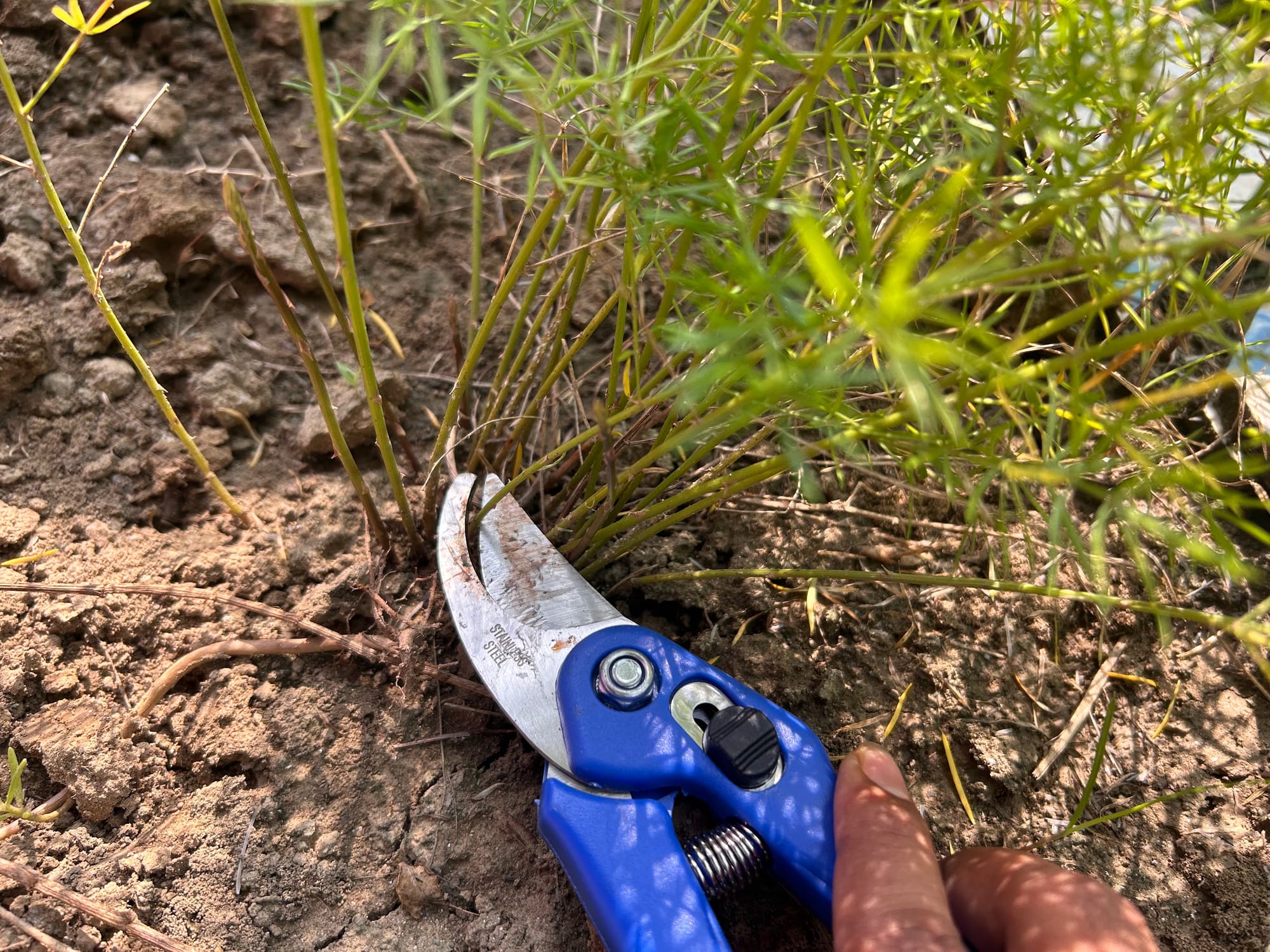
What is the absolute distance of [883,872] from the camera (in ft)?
3.09

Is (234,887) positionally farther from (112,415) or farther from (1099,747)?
(1099,747)

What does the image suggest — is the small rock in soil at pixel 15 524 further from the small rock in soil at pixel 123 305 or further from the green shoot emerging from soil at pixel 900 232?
the green shoot emerging from soil at pixel 900 232

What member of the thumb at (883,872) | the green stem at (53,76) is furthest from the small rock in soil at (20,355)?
the thumb at (883,872)

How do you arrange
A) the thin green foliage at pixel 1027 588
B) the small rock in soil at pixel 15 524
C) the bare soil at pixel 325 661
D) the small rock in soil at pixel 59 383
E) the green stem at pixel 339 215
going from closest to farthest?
the green stem at pixel 339 215, the thin green foliage at pixel 1027 588, the bare soil at pixel 325 661, the small rock in soil at pixel 15 524, the small rock in soil at pixel 59 383

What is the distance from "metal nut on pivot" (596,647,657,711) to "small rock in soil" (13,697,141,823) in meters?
0.56

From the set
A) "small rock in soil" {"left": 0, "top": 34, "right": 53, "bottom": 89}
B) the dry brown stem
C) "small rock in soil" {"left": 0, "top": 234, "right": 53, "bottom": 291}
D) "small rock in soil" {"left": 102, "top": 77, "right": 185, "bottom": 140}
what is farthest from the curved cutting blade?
"small rock in soil" {"left": 0, "top": 34, "right": 53, "bottom": 89}

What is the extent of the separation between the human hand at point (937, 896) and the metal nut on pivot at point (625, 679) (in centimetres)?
25

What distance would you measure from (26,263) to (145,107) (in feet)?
1.25

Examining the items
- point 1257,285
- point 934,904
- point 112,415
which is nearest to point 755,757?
point 934,904

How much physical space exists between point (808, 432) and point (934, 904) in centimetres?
77

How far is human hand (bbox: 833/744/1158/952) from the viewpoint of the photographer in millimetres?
907

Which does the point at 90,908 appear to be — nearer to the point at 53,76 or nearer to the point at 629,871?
the point at 629,871

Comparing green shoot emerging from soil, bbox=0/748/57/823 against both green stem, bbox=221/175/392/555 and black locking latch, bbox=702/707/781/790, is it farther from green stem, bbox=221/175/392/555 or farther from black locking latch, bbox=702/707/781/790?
black locking latch, bbox=702/707/781/790

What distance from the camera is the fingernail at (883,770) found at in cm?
103
